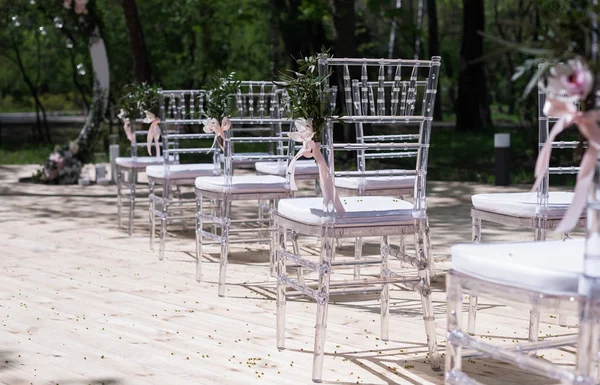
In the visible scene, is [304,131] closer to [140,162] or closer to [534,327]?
[534,327]

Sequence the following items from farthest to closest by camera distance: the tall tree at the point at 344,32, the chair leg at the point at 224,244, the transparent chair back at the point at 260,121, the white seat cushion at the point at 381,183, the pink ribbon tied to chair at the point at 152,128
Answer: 1. the tall tree at the point at 344,32
2. the pink ribbon tied to chair at the point at 152,128
3. the white seat cushion at the point at 381,183
4. the transparent chair back at the point at 260,121
5. the chair leg at the point at 224,244

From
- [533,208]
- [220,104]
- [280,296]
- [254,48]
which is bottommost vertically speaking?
[280,296]

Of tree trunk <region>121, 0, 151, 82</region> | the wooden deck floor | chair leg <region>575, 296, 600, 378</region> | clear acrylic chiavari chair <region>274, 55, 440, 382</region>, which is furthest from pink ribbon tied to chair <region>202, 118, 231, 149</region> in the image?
tree trunk <region>121, 0, 151, 82</region>

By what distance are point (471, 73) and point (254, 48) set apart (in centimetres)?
931

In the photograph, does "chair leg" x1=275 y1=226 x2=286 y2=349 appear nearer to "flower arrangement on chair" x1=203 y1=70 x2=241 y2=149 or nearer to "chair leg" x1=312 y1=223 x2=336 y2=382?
"chair leg" x1=312 y1=223 x2=336 y2=382

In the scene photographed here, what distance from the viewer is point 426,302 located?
3.27 metres

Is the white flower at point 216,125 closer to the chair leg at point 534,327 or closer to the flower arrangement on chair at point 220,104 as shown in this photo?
the flower arrangement on chair at point 220,104

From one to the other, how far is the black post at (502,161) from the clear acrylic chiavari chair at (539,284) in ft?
23.4

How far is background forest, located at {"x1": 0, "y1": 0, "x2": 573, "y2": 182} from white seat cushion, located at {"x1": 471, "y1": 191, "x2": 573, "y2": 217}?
5.45 feet

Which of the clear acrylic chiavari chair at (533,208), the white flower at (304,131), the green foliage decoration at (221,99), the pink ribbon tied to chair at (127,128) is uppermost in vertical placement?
the green foliage decoration at (221,99)

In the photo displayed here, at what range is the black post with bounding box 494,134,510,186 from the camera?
9492mm

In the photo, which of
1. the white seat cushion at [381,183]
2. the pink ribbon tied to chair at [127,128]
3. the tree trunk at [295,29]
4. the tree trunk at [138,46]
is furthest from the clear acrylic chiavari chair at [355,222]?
the tree trunk at [295,29]

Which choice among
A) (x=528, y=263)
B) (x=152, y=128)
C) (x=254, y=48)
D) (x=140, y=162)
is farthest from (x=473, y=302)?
(x=254, y=48)

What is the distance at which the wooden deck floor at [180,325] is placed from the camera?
10.7 feet
